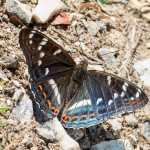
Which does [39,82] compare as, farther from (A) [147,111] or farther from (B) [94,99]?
(A) [147,111]

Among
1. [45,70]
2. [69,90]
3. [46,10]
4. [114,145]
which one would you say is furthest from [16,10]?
[114,145]

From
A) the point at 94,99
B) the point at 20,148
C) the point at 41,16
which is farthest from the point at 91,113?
the point at 41,16

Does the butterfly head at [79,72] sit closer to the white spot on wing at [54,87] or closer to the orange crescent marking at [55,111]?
the white spot on wing at [54,87]

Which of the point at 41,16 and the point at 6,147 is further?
the point at 41,16

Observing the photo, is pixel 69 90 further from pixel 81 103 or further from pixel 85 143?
pixel 85 143

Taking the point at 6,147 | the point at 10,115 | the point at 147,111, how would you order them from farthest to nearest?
the point at 147,111 → the point at 10,115 → the point at 6,147

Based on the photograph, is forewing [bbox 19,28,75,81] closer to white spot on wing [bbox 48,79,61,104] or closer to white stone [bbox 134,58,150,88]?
white spot on wing [bbox 48,79,61,104]
